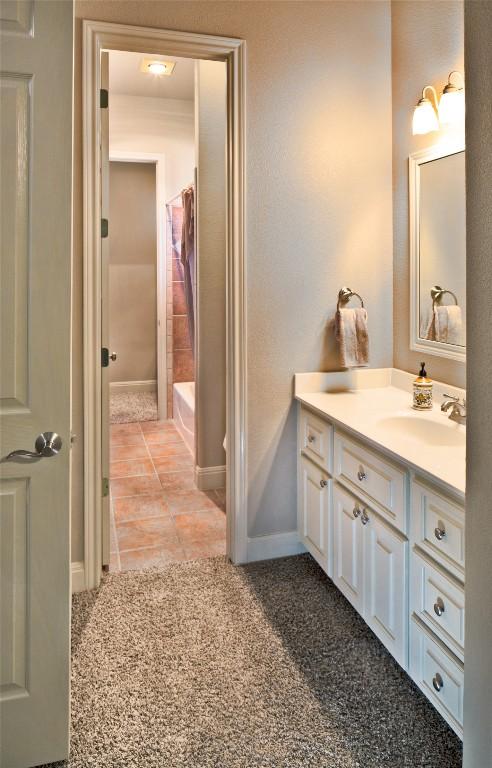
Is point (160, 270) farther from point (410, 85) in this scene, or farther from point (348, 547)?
point (348, 547)

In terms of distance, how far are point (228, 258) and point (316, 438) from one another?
2.96 ft

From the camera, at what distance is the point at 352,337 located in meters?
2.83

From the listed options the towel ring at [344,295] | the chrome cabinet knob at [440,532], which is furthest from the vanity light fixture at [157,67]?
the chrome cabinet knob at [440,532]

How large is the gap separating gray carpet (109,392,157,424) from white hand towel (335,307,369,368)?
127 inches

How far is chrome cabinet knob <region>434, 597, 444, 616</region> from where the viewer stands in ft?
5.67

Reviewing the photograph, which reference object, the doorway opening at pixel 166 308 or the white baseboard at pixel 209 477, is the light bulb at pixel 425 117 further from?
the white baseboard at pixel 209 477

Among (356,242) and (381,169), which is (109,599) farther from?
(381,169)

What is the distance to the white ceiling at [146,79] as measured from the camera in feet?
13.6

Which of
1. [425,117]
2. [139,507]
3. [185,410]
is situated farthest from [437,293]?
[185,410]

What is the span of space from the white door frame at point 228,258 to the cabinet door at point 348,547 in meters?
0.55

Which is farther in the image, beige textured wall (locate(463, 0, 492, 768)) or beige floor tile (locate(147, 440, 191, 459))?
beige floor tile (locate(147, 440, 191, 459))

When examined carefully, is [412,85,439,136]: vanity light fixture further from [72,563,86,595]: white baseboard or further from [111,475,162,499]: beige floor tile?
[111,475,162,499]: beige floor tile

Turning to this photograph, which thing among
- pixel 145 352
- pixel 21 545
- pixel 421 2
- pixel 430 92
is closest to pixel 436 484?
pixel 21 545

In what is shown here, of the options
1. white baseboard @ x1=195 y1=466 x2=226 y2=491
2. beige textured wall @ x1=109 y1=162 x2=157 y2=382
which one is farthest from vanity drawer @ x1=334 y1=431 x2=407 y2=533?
beige textured wall @ x1=109 y1=162 x2=157 y2=382
